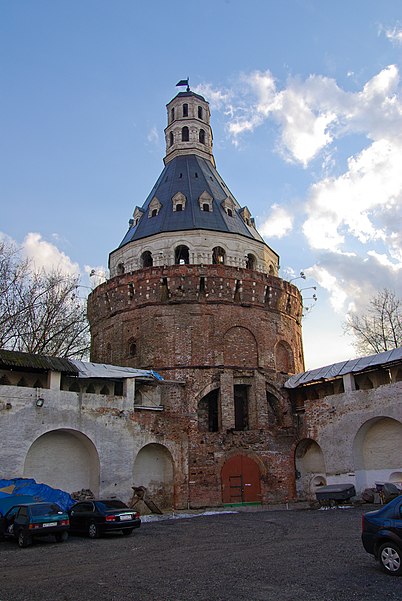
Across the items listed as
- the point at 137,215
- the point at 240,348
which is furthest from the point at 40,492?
the point at 137,215

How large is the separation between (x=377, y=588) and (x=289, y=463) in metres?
20.2

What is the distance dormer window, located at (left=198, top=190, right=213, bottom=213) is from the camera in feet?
117

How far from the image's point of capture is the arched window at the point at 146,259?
34.3 m

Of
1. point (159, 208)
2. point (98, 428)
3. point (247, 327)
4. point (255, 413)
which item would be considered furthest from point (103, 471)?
point (159, 208)

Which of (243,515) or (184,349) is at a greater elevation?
(184,349)

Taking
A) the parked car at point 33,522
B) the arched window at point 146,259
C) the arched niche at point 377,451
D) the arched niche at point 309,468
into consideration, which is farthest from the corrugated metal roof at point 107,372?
the arched niche at point 377,451

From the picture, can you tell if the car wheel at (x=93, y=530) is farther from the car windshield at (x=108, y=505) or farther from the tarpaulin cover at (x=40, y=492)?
the tarpaulin cover at (x=40, y=492)

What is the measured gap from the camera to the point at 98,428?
2431 centimetres

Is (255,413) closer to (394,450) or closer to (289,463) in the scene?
(289,463)

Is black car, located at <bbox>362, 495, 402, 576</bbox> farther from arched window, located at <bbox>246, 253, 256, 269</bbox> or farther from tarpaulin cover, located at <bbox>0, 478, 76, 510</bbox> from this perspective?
arched window, located at <bbox>246, 253, 256, 269</bbox>

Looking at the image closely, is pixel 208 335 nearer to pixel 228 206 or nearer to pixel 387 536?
pixel 228 206

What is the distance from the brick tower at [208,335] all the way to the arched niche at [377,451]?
13.6 ft

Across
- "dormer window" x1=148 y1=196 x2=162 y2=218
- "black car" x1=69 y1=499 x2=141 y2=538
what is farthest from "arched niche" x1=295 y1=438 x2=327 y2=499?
"dormer window" x1=148 y1=196 x2=162 y2=218

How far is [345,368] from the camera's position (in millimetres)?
27094
